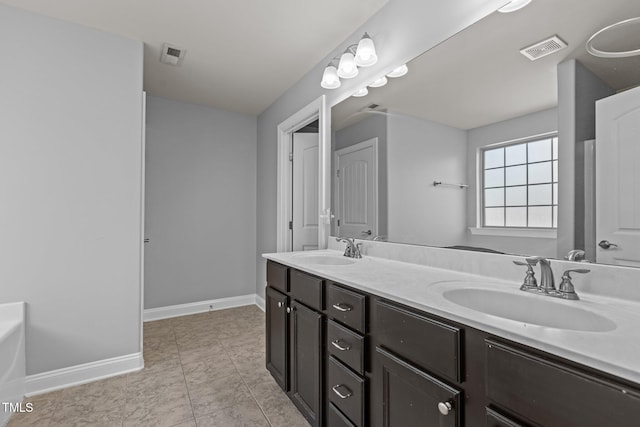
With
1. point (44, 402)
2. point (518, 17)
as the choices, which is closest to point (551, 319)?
point (518, 17)

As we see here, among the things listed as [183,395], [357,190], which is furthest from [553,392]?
[183,395]

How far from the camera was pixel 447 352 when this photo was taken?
0.87 metres

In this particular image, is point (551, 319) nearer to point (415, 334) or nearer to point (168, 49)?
point (415, 334)

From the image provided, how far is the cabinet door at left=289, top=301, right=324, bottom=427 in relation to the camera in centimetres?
149

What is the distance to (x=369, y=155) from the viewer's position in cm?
208

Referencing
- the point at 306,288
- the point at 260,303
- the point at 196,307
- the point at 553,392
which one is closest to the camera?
the point at 553,392

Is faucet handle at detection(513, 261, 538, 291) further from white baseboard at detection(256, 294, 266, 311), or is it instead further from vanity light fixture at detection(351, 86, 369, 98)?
white baseboard at detection(256, 294, 266, 311)

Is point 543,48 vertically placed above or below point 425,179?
above

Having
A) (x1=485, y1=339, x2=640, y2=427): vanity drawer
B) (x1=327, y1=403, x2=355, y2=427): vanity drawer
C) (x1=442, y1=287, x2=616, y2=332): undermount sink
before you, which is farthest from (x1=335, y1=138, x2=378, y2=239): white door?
(x1=485, y1=339, x2=640, y2=427): vanity drawer

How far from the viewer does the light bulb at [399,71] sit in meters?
1.77

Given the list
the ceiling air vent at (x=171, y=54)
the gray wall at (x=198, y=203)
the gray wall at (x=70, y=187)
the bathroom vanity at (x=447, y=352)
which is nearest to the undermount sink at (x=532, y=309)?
the bathroom vanity at (x=447, y=352)

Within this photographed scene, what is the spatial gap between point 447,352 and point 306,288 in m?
0.86

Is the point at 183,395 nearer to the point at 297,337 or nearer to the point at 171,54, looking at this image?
the point at 297,337

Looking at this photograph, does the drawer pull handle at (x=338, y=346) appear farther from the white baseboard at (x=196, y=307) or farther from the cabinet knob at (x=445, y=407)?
the white baseboard at (x=196, y=307)
